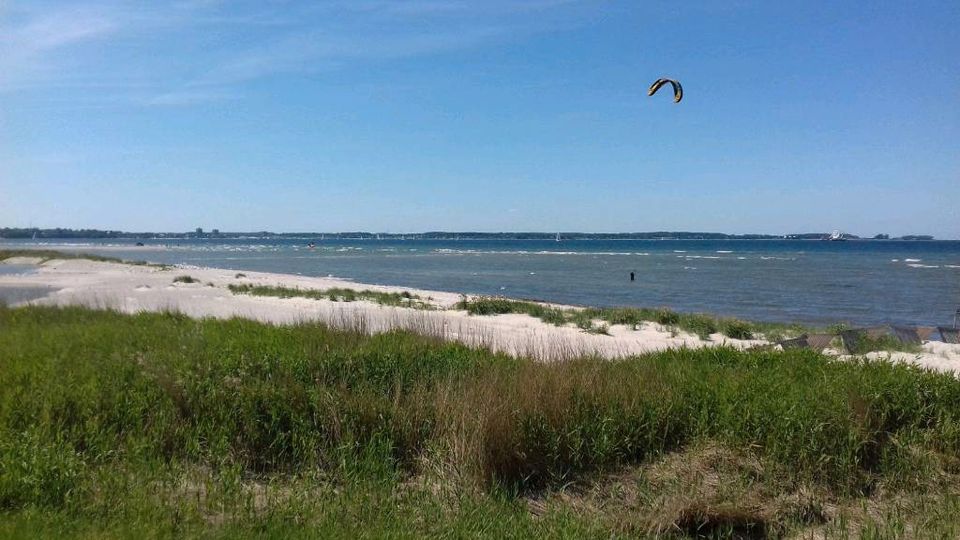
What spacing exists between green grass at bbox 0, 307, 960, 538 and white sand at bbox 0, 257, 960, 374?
2.23 m

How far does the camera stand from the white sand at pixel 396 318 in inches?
509

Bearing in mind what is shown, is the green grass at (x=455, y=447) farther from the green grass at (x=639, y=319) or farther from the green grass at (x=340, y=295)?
the green grass at (x=340, y=295)

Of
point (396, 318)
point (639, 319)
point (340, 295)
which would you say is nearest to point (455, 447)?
point (396, 318)

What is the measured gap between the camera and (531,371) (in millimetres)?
8453

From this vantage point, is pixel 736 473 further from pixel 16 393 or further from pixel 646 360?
pixel 16 393

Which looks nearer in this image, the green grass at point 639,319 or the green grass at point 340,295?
the green grass at point 639,319

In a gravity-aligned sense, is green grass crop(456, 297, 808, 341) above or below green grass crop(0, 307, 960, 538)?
below

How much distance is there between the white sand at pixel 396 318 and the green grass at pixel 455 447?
7.30ft

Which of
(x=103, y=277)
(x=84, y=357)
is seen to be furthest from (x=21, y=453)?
(x=103, y=277)

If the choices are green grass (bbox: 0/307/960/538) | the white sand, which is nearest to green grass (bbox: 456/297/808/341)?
the white sand

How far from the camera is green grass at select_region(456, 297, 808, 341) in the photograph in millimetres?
20078

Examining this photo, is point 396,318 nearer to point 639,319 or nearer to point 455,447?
point 455,447

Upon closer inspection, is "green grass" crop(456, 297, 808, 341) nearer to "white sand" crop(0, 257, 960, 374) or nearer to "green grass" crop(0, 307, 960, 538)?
"white sand" crop(0, 257, 960, 374)

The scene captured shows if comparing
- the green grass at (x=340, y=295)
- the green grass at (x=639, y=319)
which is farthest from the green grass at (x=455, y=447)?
the green grass at (x=340, y=295)
